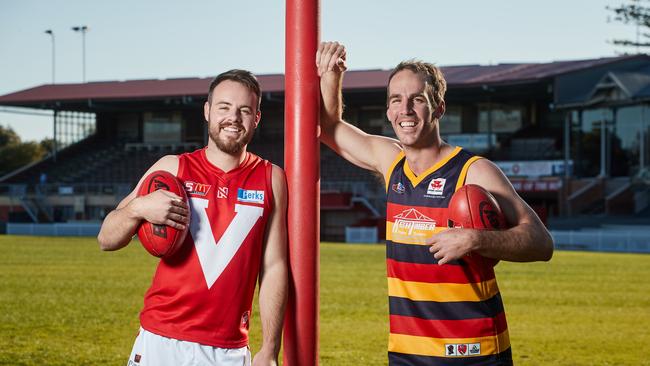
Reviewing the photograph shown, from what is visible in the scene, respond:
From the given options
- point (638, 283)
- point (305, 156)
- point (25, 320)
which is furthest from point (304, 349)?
point (638, 283)

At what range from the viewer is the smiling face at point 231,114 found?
355 centimetres

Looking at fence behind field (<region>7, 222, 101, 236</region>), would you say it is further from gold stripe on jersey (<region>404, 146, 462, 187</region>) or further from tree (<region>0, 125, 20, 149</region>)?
tree (<region>0, 125, 20, 149</region>)

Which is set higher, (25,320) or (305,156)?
(305,156)

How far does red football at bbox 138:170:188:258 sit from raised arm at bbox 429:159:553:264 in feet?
3.27

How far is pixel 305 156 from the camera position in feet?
11.9

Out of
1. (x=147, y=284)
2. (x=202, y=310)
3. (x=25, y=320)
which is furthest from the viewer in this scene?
(x=147, y=284)

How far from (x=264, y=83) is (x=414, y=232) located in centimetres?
4230

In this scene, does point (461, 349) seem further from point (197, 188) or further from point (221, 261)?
point (197, 188)

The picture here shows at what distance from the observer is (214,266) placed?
3584mm

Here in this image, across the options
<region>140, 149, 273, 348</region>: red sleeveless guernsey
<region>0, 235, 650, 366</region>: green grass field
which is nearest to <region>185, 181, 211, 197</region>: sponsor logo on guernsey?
<region>140, 149, 273, 348</region>: red sleeveless guernsey

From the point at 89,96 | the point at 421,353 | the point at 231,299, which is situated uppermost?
the point at 89,96

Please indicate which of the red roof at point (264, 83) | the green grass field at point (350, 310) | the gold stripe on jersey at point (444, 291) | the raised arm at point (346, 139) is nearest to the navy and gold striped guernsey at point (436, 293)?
the gold stripe on jersey at point (444, 291)

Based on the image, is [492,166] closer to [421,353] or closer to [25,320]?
[421,353]

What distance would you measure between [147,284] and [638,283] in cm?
865
